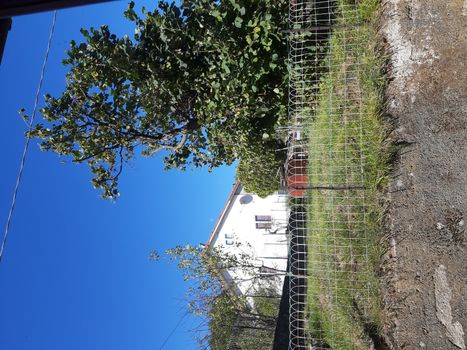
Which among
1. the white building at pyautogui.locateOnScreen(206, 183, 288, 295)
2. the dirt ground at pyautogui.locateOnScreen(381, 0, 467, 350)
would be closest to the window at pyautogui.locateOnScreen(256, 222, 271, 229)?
the white building at pyautogui.locateOnScreen(206, 183, 288, 295)

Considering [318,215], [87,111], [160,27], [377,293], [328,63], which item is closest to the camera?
[377,293]

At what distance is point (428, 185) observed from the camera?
4.45 m

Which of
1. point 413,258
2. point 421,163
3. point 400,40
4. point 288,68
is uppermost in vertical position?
point 288,68

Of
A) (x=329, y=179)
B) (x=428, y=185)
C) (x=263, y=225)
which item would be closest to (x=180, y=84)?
(x=329, y=179)

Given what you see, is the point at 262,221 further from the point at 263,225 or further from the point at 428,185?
the point at 428,185

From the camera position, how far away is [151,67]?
7590mm

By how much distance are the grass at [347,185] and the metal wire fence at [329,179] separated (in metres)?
0.01

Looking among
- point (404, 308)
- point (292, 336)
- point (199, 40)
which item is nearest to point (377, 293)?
point (404, 308)

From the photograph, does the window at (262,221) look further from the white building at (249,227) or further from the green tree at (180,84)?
the green tree at (180,84)

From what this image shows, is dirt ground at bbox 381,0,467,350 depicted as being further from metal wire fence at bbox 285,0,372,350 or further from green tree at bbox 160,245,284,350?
green tree at bbox 160,245,284,350

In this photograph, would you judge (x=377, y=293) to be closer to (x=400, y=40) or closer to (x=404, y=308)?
(x=404, y=308)

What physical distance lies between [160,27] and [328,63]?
2915 mm

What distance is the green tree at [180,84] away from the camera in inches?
287

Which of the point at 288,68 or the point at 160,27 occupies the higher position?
the point at 160,27
